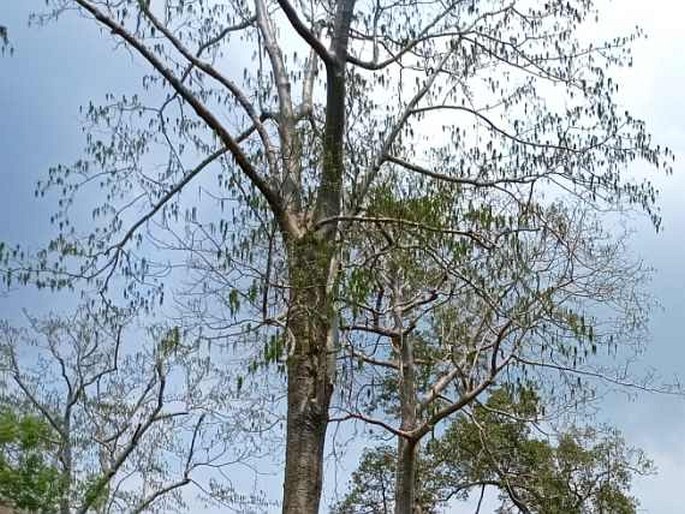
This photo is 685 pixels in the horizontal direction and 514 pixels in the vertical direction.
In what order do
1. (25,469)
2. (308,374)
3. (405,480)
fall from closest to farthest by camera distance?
(308,374) < (405,480) < (25,469)

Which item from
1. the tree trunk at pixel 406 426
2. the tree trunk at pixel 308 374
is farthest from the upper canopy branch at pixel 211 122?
the tree trunk at pixel 406 426

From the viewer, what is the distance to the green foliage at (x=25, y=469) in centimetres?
1158

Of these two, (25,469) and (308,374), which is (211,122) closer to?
(308,374)

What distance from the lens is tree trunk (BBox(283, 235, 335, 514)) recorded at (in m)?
7.29

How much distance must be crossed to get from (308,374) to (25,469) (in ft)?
19.5

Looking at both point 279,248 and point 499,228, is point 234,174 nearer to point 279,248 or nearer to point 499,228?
point 279,248

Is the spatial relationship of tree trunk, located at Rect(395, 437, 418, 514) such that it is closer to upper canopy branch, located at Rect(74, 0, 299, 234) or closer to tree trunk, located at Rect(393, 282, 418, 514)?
tree trunk, located at Rect(393, 282, 418, 514)

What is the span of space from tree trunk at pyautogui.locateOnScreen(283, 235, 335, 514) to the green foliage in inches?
193

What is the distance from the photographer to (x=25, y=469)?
12.1 m

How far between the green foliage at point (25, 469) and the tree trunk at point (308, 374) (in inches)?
193

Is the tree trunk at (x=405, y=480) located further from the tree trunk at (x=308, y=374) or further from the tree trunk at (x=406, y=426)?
the tree trunk at (x=308, y=374)

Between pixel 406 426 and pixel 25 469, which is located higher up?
pixel 406 426

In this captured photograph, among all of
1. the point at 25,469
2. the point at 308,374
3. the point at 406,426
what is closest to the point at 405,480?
the point at 406,426

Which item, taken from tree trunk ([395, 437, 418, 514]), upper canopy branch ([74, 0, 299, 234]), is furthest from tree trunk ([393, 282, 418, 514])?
upper canopy branch ([74, 0, 299, 234])
